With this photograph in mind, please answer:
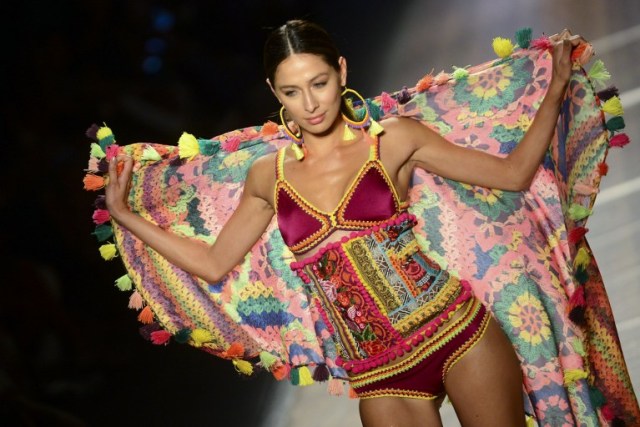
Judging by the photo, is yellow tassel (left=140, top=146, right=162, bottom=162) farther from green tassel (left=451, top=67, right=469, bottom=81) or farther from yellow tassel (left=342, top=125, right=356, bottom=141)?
green tassel (left=451, top=67, right=469, bottom=81)

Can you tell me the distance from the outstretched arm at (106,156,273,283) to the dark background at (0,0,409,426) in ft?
2.49

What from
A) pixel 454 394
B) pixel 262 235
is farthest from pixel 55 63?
pixel 454 394

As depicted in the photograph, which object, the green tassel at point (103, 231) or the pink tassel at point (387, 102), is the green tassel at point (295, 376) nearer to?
the green tassel at point (103, 231)

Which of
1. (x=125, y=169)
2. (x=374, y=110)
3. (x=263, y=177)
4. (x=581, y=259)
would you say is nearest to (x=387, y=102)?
(x=374, y=110)

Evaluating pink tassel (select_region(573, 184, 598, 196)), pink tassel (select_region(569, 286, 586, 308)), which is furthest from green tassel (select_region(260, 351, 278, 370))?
pink tassel (select_region(573, 184, 598, 196))

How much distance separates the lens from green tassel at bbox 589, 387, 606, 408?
2613 millimetres

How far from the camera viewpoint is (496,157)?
8.45ft

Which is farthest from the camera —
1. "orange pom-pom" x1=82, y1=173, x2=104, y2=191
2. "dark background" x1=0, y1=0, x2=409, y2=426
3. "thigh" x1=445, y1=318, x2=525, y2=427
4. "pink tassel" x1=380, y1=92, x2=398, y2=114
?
"dark background" x1=0, y1=0, x2=409, y2=426

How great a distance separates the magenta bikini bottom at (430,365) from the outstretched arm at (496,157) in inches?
14.0

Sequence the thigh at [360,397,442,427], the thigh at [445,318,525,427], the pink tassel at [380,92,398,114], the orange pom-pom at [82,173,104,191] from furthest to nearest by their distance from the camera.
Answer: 1. the orange pom-pom at [82,173,104,191]
2. the pink tassel at [380,92,398,114]
3. the thigh at [360,397,442,427]
4. the thigh at [445,318,525,427]

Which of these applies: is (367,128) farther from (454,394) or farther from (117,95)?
(117,95)

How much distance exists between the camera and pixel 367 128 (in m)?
2.52

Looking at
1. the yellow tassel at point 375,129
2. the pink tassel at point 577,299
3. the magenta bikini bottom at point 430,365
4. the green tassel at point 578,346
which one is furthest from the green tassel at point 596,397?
the yellow tassel at point 375,129

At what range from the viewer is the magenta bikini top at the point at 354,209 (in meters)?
2.45
